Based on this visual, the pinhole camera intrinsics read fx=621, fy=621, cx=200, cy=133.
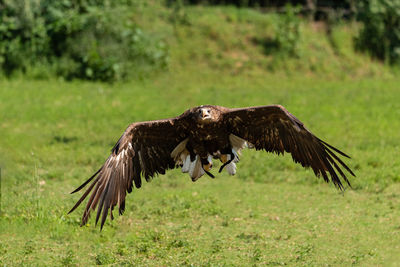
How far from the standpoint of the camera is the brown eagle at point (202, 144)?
641 cm

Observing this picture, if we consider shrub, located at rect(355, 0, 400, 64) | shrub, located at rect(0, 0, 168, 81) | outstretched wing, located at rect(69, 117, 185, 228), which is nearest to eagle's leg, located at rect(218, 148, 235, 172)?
outstretched wing, located at rect(69, 117, 185, 228)

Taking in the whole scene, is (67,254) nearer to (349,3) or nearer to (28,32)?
(28,32)

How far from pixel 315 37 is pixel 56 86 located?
874cm

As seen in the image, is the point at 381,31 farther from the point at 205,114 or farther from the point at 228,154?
the point at 205,114

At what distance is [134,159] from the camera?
273 inches

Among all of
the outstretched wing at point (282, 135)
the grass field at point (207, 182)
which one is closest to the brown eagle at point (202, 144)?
the outstretched wing at point (282, 135)

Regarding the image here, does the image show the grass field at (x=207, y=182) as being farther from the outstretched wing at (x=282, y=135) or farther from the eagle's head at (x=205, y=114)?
the eagle's head at (x=205, y=114)

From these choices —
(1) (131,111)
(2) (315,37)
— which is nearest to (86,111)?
(1) (131,111)

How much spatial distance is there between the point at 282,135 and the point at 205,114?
35.8 inches

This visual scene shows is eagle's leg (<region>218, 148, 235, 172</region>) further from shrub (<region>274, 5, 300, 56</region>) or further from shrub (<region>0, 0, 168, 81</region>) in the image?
shrub (<region>274, 5, 300, 56</region>)

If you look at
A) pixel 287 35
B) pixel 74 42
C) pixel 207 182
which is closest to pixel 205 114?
pixel 207 182

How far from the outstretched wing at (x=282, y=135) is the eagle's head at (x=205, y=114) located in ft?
0.63

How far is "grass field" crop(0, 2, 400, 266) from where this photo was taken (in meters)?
7.25

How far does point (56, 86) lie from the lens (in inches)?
648
